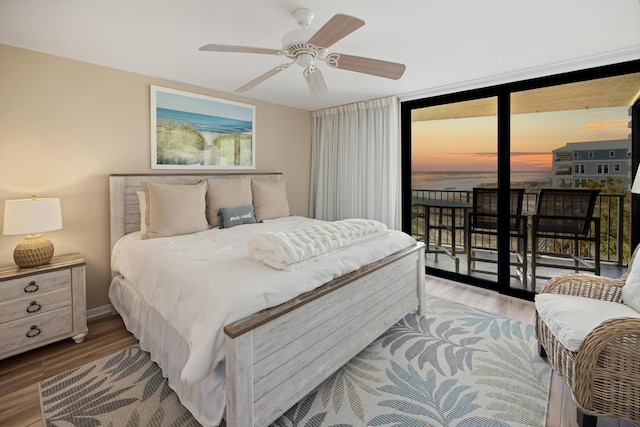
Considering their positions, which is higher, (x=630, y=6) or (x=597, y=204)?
(x=630, y=6)

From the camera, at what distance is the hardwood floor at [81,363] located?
173 cm

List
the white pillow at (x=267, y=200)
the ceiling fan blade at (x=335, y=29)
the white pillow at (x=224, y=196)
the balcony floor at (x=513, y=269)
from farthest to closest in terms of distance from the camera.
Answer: the white pillow at (x=267, y=200)
the white pillow at (x=224, y=196)
the balcony floor at (x=513, y=269)
the ceiling fan blade at (x=335, y=29)

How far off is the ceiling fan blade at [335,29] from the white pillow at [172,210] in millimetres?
1842

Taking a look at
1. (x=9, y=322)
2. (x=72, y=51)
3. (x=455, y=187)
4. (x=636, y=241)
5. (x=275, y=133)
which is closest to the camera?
(x=9, y=322)

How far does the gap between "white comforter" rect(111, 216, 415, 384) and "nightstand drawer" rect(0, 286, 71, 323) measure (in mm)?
→ 408

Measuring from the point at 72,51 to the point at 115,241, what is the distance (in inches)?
65.3

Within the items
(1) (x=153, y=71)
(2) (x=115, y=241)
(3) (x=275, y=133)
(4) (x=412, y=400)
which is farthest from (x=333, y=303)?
(3) (x=275, y=133)

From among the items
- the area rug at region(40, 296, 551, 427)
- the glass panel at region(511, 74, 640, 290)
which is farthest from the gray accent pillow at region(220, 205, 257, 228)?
the glass panel at region(511, 74, 640, 290)

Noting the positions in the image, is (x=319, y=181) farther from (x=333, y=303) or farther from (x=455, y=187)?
(x=333, y=303)

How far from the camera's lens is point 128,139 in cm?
306

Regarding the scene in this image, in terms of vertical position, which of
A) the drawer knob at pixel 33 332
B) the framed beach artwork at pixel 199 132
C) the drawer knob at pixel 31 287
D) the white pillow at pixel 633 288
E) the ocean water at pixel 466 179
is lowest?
the drawer knob at pixel 33 332

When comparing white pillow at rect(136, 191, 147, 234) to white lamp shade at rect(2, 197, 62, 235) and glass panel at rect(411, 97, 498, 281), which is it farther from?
glass panel at rect(411, 97, 498, 281)

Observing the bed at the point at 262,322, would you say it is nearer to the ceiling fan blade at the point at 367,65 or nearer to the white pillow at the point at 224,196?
the white pillow at the point at 224,196

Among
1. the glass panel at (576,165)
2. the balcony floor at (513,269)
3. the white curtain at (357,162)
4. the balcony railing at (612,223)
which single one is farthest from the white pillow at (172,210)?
the balcony railing at (612,223)
